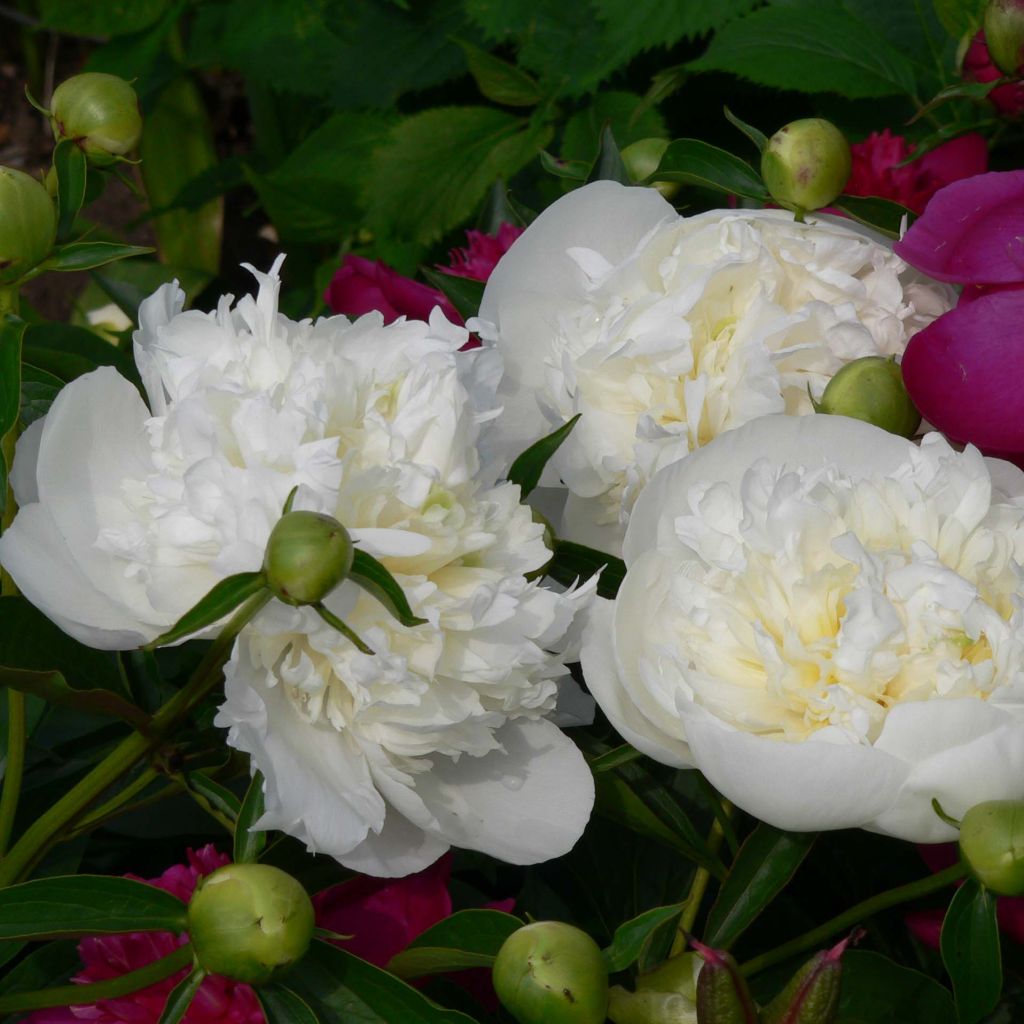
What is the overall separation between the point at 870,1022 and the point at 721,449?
0.21 meters

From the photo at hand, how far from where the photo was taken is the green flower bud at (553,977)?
0.39 meters

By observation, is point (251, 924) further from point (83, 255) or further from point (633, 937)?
point (83, 255)

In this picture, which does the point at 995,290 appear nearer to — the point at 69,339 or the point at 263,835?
the point at 263,835

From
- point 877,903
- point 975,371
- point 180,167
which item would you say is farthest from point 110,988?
point 180,167

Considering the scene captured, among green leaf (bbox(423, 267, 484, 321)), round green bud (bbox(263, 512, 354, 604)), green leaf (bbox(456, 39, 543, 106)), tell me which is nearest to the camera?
round green bud (bbox(263, 512, 354, 604))

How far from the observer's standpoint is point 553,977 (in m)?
0.39

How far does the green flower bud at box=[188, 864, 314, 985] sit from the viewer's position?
15.6 inches

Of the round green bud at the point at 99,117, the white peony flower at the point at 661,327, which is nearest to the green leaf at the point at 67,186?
the round green bud at the point at 99,117

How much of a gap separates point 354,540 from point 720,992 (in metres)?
0.16

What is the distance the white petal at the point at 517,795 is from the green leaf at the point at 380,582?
0.09m

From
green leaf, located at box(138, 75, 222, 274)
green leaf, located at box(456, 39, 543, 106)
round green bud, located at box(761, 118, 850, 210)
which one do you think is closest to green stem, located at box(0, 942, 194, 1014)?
round green bud, located at box(761, 118, 850, 210)

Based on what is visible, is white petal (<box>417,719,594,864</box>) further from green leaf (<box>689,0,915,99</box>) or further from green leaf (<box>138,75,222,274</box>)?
green leaf (<box>138,75,222,274</box>)

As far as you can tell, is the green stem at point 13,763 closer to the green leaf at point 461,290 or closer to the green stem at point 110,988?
the green stem at point 110,988

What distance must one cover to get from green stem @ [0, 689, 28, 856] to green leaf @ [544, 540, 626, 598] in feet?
0.62
